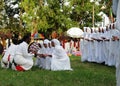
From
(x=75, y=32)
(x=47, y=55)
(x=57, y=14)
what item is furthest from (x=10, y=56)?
(x=57, y=14)

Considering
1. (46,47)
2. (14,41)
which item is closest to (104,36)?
(46,47)

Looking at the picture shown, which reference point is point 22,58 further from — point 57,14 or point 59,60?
point 57,14

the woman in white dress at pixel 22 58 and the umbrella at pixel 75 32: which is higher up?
the woman in white dress at pixel 22 58

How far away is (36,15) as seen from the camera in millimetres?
39781

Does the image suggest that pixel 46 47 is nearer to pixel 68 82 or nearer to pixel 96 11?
pixel 68 82

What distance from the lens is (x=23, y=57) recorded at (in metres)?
12.3

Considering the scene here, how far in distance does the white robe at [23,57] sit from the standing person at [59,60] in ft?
2.56

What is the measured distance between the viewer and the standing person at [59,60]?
40.4ft

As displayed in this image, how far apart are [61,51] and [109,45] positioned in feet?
7.55

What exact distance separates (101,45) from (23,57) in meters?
3.98

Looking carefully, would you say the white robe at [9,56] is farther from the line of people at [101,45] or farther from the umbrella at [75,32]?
the umbrella at [75,32]

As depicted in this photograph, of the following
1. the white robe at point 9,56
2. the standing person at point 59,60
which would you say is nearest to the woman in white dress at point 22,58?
the white robe at point 9,56

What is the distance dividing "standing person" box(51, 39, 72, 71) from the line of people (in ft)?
5.22

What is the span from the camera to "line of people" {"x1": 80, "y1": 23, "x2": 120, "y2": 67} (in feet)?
43.3
